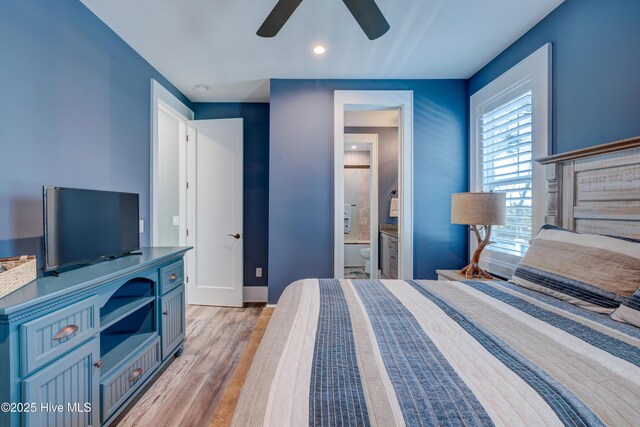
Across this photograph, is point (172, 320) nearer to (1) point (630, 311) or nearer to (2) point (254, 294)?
(2) point (254, 294)

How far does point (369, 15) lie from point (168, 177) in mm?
2992

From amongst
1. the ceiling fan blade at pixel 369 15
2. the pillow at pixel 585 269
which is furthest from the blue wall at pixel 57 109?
the pillow at pixel 585 269

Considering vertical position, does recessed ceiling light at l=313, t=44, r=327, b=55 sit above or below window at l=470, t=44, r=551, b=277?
above

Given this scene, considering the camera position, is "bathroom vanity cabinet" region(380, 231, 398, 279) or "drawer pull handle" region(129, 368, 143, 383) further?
"bathroom vanity cabinet" region(380, 231, 398, 279)

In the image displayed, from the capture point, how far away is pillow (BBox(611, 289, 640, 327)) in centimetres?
102

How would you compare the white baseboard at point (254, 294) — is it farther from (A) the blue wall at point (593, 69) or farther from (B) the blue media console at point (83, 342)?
(A) the blue wall at point (593, 69)

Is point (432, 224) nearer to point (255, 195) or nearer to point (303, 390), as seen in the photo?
point (255, 195)


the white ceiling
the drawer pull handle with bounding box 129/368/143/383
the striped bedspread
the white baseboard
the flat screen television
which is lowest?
the white baseboard

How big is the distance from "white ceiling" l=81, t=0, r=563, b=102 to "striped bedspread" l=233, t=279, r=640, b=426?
6.58 ft

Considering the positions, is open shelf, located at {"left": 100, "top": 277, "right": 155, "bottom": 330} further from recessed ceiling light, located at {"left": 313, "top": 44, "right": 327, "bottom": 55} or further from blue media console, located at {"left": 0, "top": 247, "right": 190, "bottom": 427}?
recessed ceiling light, located at {"left": 313, "top": 44, "right": 327, "bottom": 55}

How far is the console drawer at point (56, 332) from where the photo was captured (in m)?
1.10

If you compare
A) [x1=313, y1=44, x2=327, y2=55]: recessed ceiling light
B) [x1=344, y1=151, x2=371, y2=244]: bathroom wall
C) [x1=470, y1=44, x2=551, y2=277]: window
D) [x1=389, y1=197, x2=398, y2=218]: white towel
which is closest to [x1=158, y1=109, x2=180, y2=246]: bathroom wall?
[x1=313, y1=44, x2=327, y2=55]: recessed ceiling light

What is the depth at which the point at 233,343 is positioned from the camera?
2.56 meters

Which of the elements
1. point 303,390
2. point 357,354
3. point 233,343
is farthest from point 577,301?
point 233,343
